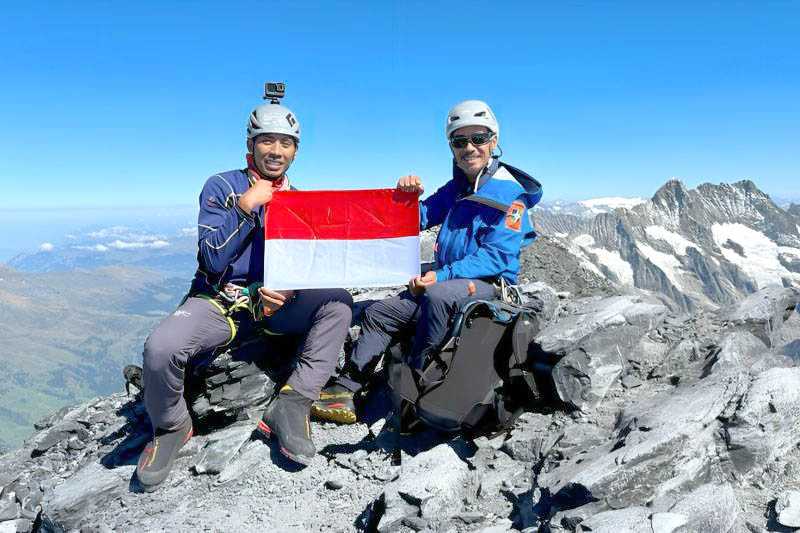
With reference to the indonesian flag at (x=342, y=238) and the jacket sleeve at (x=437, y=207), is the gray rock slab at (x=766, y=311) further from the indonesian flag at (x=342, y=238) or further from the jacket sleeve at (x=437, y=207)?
the indonesian flag at (x=342, y=238)

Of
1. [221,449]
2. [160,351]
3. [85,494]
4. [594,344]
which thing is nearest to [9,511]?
[85,494]

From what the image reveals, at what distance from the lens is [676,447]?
524 cm

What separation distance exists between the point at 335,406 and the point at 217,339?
213cm

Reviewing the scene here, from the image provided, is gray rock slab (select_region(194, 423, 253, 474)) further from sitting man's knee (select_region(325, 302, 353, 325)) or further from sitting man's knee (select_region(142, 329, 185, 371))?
sitting man's knee (select_region(325, 302, 353, 325))

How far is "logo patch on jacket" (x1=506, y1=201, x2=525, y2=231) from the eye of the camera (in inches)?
306

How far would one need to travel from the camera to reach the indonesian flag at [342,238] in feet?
26.2

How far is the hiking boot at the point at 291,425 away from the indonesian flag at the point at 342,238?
68.9 inches

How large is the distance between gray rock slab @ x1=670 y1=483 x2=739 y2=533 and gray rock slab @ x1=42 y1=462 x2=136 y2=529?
24.2 feet

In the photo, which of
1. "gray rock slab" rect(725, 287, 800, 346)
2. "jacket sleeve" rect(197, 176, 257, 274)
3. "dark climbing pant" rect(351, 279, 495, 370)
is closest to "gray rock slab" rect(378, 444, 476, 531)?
"dark climbing pant" rect(351, 279, 495, 370)

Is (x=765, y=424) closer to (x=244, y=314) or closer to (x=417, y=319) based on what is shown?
(x=417, y=319)

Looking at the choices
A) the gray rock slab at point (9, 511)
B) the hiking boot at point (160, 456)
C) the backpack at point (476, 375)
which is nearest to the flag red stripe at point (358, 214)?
the backpack at point (476, 375)

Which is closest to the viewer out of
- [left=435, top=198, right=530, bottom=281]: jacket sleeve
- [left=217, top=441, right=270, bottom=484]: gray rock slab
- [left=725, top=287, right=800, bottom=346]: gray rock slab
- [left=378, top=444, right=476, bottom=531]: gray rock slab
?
[left=378, top=444, right=476, bottom=531]: gray rock slab

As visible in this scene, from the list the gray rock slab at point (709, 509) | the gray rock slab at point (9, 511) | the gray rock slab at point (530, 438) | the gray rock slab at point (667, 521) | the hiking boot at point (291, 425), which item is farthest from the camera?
the gray rock slab at point (9, 511)

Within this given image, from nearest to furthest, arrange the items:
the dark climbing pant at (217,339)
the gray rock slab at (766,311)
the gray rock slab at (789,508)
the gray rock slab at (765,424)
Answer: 1. the gray rock slab at (789,508)
2. the gray rock slab at (765,424)
3. the dark climbing pant at (217,339)
4. the gray rock slab at (766,311)
